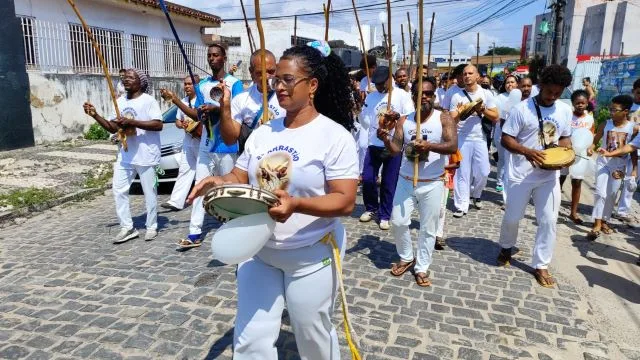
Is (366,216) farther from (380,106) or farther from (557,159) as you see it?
(557,159)

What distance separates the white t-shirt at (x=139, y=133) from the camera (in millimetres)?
5645

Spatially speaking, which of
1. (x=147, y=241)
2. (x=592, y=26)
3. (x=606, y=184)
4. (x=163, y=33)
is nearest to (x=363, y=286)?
(x=147, y=241)

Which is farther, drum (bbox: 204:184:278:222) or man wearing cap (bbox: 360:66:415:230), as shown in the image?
man wearing cap (bbox: 360:66:415:230)

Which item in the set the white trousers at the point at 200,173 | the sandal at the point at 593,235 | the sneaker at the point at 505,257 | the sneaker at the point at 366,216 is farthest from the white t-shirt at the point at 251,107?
the sandal at the point at 593,235

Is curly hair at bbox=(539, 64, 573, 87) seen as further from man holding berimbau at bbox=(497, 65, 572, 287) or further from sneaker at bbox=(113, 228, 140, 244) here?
sneaker at bbox=(113, 228, 140, 244)

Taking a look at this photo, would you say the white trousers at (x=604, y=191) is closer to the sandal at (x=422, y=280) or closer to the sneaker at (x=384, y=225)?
the sneaker at (x=384, y=225)

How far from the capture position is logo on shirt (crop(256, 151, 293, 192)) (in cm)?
240

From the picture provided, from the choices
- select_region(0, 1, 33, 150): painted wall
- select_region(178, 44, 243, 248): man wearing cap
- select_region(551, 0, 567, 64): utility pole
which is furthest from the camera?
select_region(551, 0, 567, 64): utility pole

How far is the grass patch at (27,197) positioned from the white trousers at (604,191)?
790 centimetres

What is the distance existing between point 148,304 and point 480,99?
4845 mm

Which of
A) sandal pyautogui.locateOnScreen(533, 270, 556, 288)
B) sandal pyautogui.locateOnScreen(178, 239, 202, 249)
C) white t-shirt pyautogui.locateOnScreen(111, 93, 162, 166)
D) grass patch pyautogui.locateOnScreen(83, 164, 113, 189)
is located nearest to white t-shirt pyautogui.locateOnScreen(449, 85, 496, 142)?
sandal pyautogui.locateOnScreen(533, 270, 556, 288)

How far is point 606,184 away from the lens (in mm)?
6375

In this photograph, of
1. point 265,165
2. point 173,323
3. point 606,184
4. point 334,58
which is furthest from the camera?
point 606,184

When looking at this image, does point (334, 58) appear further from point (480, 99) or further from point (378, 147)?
point (480, 99)
